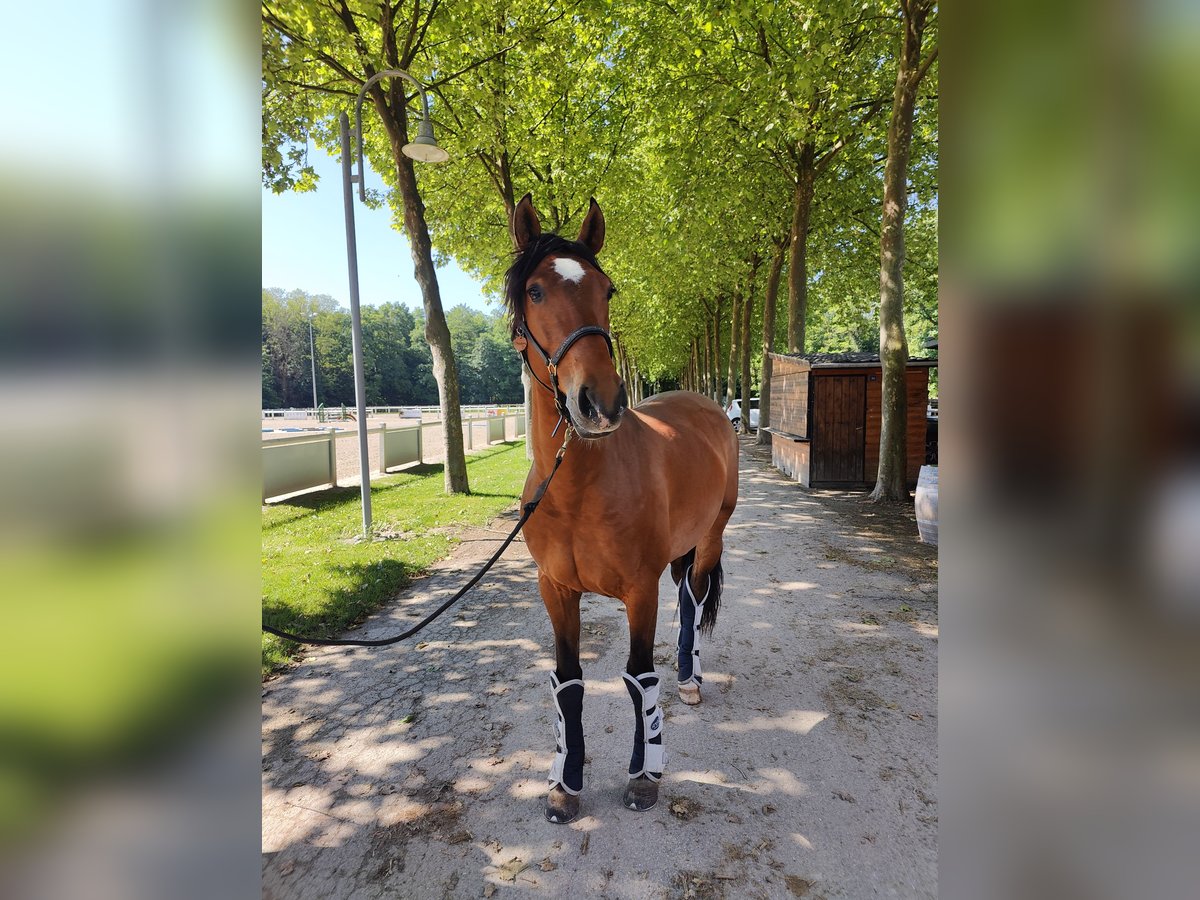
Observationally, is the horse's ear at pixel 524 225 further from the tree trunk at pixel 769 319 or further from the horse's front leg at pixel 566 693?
the tree trunk at pixel 769 319

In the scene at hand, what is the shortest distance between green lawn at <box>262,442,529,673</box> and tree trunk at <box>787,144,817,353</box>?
854 cm

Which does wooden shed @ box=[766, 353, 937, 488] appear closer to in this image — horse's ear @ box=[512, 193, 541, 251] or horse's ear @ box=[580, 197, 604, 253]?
horse's ear @ box=[580, 197, 604, 253]

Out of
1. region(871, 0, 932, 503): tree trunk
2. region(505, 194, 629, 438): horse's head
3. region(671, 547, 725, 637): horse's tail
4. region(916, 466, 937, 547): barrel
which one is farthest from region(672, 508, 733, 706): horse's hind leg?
region(871, 0, 932, 503): tree trunk

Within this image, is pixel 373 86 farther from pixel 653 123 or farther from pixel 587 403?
pixel 587 403

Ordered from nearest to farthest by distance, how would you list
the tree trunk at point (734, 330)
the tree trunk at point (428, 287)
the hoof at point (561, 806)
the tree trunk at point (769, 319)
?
1. the hoof at point (561, 806)
2. the tree trunk at point (428, 287)
3. the tree trunk at point (769, 319)
4. the tree trunk at point (734, 330)

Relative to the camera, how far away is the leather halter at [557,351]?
7.25 ft

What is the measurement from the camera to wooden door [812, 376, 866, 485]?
36.9 ft

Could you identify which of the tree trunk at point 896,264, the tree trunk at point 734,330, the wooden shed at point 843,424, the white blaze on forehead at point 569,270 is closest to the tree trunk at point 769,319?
the tree trunk at point 734,330

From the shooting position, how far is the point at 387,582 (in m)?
A: 5.91

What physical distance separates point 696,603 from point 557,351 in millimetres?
2503

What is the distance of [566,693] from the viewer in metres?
2.84
